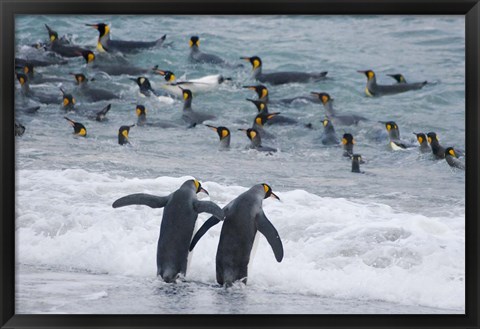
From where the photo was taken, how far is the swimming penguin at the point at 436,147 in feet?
17.8

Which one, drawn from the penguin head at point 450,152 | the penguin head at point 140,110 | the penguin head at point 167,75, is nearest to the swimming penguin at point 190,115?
the penguin head at point 167,75

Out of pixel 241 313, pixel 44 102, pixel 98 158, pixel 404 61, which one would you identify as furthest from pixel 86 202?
pixel 404 61

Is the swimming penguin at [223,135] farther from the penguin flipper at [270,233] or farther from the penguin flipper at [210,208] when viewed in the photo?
the penguin flipper at [270,233]

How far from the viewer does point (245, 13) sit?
5270 mm

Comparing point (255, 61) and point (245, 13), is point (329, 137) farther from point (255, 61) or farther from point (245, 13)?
point (245, 13)

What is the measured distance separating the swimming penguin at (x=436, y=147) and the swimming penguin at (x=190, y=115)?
128 cm

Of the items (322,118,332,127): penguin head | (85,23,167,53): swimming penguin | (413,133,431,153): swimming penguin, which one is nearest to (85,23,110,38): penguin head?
(85,23,167,53): swimming penguin

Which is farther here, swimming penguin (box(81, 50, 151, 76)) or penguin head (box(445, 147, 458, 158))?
swimming penguin (box(81, 50, 151, 76))

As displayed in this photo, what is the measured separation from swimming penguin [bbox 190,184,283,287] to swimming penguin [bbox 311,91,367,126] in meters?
0.58

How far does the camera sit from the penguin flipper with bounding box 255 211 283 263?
5.31 metres

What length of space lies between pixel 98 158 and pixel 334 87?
1.45 metres

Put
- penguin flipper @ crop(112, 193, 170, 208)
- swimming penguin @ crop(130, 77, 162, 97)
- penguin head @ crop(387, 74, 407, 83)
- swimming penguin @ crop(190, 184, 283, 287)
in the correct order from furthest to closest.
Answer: swimming penguin @ crop(130, 77, 162, 97), penguin head @ crop(387, 74, 407, 83), penguin flipper @ crop(112, 193, 170, 208), swimming penguin @ crop(190, 184, 283, 287)

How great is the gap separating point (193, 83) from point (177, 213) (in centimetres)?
80

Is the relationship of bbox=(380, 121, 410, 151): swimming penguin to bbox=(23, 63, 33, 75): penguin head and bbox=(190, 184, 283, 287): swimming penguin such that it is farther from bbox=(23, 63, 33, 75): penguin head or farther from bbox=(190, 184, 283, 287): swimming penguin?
bbox=(23, 63, 33, 75): penguin head
